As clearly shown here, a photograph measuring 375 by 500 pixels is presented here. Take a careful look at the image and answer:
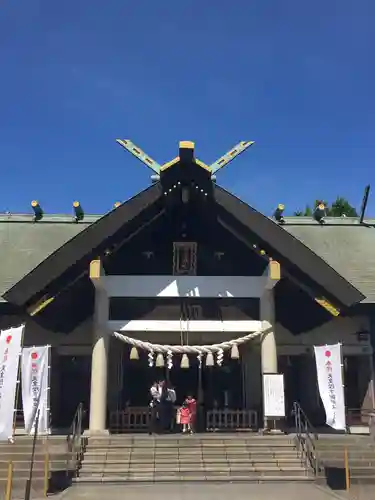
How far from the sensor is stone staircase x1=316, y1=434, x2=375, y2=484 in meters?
11.8

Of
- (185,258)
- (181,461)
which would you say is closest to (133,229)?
(185,258)

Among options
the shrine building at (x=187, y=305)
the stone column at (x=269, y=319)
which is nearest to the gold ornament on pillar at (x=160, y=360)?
the shrine building at (x=187, y=305)

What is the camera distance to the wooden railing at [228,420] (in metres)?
15.4

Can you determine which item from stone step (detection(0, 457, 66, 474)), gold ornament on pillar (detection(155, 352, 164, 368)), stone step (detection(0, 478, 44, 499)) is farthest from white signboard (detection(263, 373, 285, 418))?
stone step (detection(0, 478, 44, 499))

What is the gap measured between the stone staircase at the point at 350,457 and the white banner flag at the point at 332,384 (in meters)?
0.48

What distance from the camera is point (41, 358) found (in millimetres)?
12992

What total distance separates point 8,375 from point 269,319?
724 centimetres

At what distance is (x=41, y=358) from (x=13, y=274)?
6.02 meters

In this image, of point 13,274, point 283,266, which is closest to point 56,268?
point 13,274

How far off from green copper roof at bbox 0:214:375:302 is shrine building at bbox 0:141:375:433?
0.88 ft

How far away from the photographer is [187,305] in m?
15.7

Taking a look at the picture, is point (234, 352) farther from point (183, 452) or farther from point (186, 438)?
point (183, 452)

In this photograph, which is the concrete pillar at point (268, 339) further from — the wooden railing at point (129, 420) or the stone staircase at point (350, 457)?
the wooden railing at point (129, 420)

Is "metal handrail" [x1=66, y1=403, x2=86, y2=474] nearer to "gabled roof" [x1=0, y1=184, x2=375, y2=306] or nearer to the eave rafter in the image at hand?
"gabled roof" [x1=0, y1=184, x2=375, y2=306]
